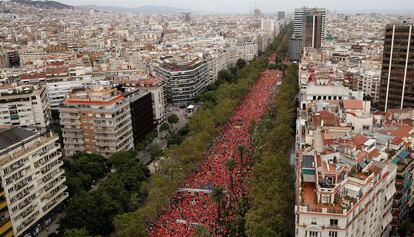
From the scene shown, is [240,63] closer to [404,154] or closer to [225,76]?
[225,76]

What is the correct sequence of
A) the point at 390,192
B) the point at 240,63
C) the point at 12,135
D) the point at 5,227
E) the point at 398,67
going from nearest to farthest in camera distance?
1. the point at 390,192
2. the point at 5,227
3. the point at 12,135
4. the point at 398,67
5. the point at 240,63

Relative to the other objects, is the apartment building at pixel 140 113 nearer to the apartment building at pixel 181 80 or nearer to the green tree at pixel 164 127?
the green tree at pixel 164 127

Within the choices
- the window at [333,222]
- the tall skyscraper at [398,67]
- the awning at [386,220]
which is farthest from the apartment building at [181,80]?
the window at [333,222]

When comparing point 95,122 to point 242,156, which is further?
point 95,122

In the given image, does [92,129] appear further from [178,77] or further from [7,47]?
[7,47]

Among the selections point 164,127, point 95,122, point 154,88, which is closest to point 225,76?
point 154,88

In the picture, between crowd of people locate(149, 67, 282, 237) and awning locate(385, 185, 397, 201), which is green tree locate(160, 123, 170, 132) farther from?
awning locate(385, 185, 397, 201)

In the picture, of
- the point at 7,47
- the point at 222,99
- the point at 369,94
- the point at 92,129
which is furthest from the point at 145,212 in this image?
the point at 7,47
